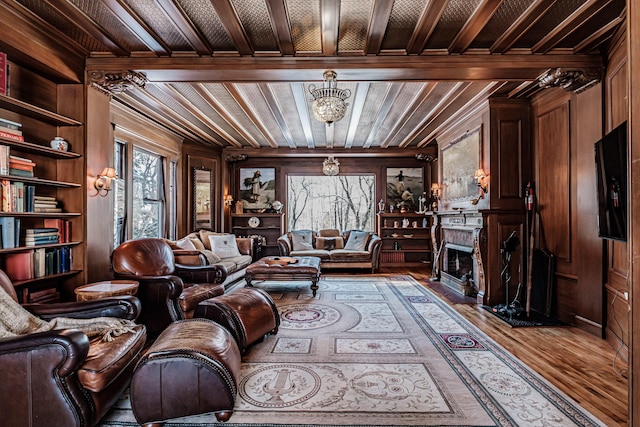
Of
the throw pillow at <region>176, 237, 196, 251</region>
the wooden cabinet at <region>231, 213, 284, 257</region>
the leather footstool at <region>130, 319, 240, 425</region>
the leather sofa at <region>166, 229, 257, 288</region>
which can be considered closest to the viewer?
the leather footstool at <region>130, 319, 240, 425</region>

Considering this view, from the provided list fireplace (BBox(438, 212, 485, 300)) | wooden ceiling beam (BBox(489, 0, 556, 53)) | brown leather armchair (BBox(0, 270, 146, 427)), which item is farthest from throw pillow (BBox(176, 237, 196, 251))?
wooden ceiling beam (BBox(489, 0, 556, 53))

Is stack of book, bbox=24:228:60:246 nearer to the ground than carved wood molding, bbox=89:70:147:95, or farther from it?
nearer to the ground

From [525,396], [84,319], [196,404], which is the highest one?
[84,319]

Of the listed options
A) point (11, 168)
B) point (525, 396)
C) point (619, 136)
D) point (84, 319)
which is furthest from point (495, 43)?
point (11, 168)

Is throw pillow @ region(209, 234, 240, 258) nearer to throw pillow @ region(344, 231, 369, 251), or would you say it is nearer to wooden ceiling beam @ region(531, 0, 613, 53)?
throw pillow @ region(344, 231, 369, 251)

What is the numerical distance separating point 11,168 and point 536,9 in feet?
15.1

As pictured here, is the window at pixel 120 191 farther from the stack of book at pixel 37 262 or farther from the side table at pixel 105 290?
the side table at pixel 105 290

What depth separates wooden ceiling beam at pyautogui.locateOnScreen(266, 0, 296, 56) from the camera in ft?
8.58

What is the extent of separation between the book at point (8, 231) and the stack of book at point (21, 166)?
0.39 meters

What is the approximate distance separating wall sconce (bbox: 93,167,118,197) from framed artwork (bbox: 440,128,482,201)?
5.02 m

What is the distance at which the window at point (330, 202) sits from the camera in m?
8.90

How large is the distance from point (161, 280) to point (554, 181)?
15.8ft

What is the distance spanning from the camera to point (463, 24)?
115 inches

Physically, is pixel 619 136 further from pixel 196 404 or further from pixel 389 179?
pixel 389 179
